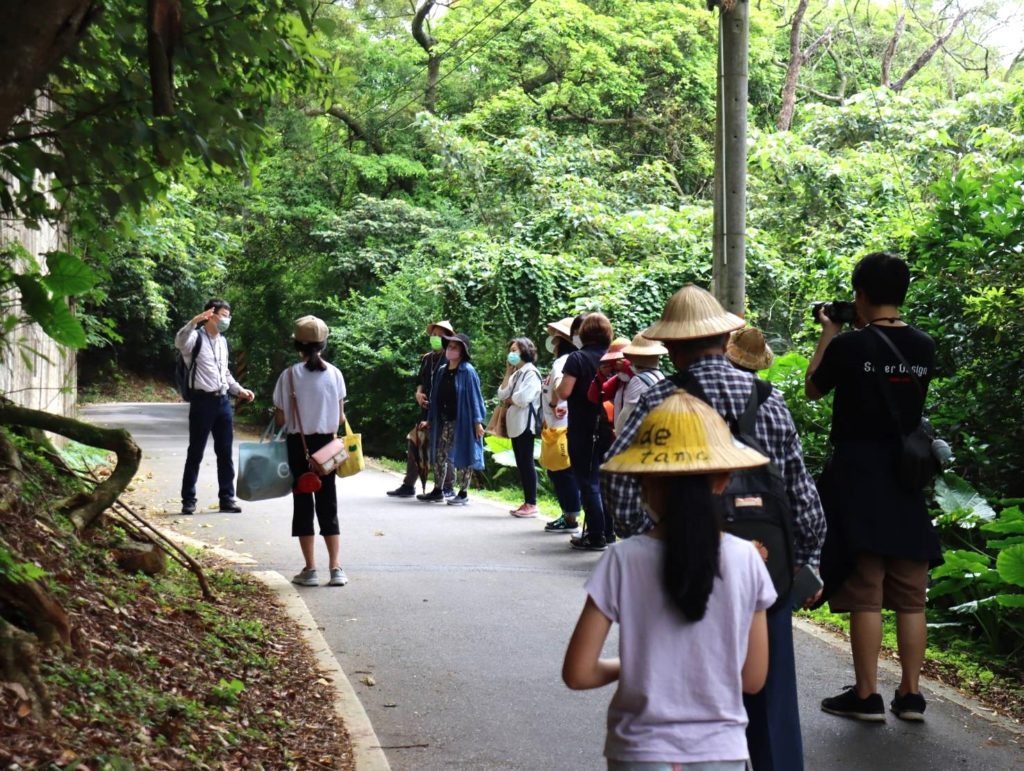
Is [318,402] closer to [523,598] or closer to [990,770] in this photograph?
[523,598]

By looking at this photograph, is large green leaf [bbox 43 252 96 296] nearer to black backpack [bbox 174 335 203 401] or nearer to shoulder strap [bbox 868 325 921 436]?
shoulder strap [bbox 868 325 921 436]

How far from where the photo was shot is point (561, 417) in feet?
39.4

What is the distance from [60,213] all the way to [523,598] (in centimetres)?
466

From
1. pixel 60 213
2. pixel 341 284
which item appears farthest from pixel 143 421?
pixel 60 213

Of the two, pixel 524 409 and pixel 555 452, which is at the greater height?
pixel 524 409

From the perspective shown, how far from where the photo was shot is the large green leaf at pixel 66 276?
15.8ft

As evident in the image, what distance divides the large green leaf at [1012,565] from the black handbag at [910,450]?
1.30 metres

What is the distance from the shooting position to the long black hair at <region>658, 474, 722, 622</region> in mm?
2859

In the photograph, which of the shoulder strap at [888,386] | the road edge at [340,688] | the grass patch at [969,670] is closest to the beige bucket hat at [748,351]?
the shoulder strap at [888,386]

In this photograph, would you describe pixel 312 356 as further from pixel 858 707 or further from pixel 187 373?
pixel 858 707

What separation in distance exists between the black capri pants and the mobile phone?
542cm

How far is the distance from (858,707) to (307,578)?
15.5 feet

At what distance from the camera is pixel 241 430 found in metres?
27.9

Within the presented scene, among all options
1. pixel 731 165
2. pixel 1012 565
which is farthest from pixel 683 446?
pixel 731 165
